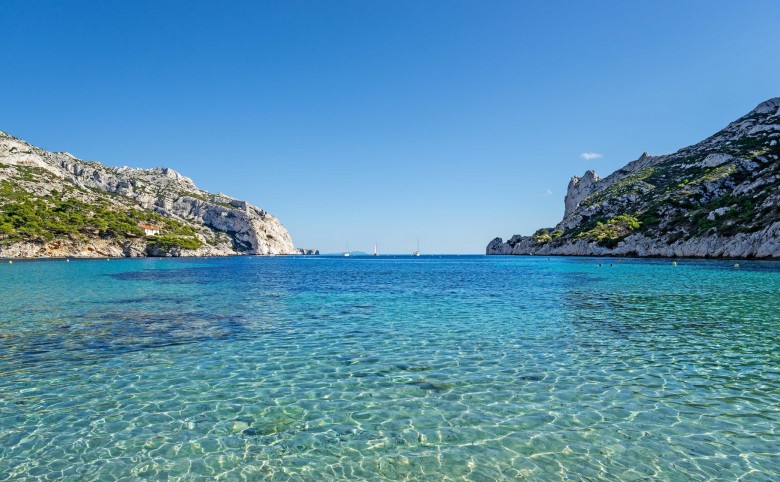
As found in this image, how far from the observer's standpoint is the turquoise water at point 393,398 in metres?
8.25

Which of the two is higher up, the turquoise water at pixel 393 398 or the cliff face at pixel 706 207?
the cliff face at pixel 706 207

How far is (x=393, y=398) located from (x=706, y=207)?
15467 centimetres

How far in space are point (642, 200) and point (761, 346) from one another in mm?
185744

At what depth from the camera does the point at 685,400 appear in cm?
1137

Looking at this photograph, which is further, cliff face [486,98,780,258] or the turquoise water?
cliff face [486,98,780,258]

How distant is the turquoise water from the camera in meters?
8.25

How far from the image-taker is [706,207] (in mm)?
130000

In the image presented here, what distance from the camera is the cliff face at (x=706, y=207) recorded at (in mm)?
100812

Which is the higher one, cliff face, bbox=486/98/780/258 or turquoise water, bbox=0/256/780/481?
cliff face, bbox=486/98/780/258

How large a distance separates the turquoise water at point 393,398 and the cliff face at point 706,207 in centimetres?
10018

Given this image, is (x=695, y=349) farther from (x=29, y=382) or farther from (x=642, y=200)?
(x=642, y=200)

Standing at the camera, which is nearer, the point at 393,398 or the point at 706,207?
the point at 393,398

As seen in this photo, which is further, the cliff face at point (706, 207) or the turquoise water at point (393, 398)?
the cliff face at point (706, 207)

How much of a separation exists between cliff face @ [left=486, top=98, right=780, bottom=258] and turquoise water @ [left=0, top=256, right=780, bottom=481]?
329 feet
